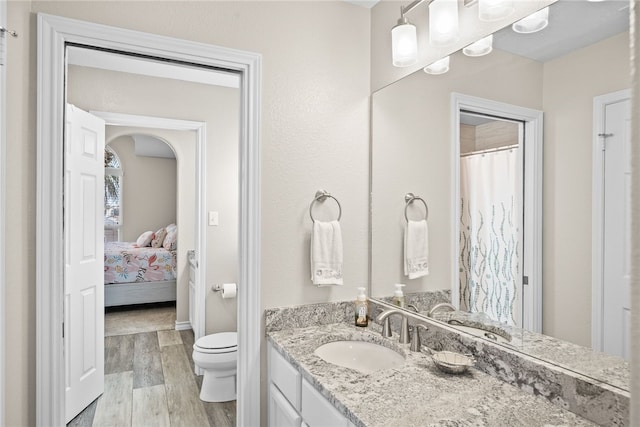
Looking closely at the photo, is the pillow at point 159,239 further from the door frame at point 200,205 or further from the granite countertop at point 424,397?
the granite countertop at point 424,397

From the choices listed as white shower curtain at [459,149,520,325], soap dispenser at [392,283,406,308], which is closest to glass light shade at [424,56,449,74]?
white shower curtain at [459,149,520,325]

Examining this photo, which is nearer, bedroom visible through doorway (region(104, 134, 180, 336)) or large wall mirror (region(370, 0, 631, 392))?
large wall mirror (region(370, 0, 631, 392))

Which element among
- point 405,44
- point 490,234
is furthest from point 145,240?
point 490,234

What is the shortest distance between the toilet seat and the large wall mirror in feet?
4.71

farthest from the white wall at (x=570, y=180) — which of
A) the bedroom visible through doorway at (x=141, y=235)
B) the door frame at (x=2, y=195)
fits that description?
the bedroom visible through doorway at (x=141, y=235)

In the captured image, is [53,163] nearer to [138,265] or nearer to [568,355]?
[568,355]

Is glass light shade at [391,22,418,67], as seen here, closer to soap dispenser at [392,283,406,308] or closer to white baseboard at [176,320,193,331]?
soap dispenser at [392,283,406,308]

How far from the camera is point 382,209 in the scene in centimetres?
190

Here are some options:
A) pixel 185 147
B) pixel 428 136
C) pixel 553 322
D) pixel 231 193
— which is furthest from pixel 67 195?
pixel 553 322

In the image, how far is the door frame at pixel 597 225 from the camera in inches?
40.9

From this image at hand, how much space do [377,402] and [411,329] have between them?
58 cm

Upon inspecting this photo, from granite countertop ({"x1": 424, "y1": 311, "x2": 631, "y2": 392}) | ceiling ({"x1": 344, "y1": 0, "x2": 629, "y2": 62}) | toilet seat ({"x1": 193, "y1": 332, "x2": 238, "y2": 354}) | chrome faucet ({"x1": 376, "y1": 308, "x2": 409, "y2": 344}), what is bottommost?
toilet seat ({"x1": 193, "y1": 332, "x2": 238, "y2": 354})

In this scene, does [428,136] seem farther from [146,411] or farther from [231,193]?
[146,411]

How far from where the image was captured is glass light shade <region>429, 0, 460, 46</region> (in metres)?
1.47
